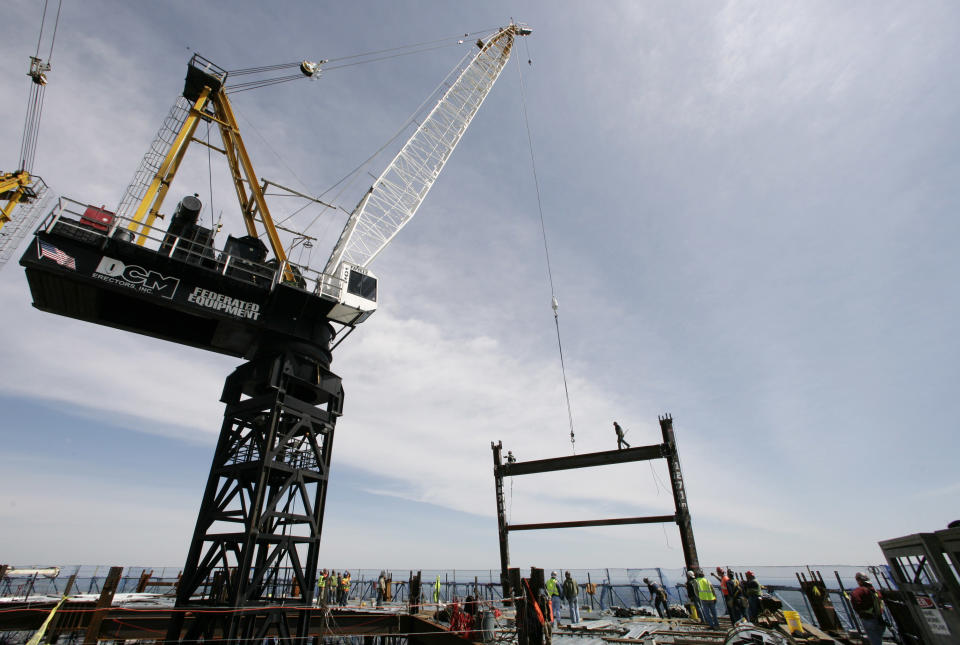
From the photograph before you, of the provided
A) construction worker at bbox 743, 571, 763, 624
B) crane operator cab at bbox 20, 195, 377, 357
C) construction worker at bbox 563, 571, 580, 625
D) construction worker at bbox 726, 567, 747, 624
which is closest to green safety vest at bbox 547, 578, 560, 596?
construction worker at bbox 563, 571, 580, 625

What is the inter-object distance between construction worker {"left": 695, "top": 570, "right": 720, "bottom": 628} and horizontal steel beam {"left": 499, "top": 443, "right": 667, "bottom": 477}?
17.5ft

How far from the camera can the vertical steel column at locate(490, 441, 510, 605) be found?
22.7 m

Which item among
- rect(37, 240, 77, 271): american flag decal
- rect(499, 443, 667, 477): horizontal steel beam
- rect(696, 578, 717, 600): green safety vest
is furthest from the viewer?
rect(499, 443, 667, 477): horizontal steel beam

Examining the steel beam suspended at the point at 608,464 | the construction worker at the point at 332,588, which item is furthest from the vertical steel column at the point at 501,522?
the construction worker at the point at 332,588

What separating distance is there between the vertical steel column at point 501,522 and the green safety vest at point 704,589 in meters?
9.02

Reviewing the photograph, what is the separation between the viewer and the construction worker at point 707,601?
16.0 m

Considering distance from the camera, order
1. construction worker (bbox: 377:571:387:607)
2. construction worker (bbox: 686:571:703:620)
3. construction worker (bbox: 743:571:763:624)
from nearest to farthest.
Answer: construction worker (bbox: 743:571:763:624)
construction worker (bbox: 686:571:703:620)
construction worker (bbox: 377:571:387:607)

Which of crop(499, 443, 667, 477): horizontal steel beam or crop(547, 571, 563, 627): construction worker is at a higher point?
crop(499, 443, 667, 477): horizontal steel beam

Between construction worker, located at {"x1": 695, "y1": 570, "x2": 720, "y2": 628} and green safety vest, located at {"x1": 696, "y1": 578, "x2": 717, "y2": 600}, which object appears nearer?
construction worker, located at {"x1": 695, "y1": 570, "x2": 720, "y2": 628}

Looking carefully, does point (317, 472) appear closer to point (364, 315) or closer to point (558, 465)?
point (364, 315)

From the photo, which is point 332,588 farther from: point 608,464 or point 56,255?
point 56,255

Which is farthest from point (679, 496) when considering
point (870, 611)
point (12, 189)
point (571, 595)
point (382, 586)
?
point (12, 189)

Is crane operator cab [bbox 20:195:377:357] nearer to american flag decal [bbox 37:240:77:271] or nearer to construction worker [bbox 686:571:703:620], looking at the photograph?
american flag decal [bbox 37:240:77:271]

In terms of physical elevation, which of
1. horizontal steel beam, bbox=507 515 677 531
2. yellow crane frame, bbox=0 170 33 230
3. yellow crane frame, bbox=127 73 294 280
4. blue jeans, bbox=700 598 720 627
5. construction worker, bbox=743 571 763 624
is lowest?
blue jeans, bbox=700 598 720 627
